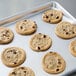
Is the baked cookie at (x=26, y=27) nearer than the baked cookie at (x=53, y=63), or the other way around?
the baked cookie at (x=53, y=63)

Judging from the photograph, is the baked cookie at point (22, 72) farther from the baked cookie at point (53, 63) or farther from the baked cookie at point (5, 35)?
the baked cookie at point (5, 35)

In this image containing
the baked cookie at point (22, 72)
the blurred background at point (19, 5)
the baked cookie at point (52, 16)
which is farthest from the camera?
the blurred background at point (19, 5)

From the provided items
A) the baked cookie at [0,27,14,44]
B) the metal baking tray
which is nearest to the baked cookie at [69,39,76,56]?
the metal baking tray

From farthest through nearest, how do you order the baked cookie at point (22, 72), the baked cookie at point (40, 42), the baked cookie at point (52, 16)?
the baked cookie at point (52, 16), the baked cookie at point (40, 42), the baked cookie at point (22, 72)

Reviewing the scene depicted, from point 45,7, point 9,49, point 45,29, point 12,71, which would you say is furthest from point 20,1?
point 12,71

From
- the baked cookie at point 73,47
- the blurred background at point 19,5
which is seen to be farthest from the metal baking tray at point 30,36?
the blurred background at point 19,5

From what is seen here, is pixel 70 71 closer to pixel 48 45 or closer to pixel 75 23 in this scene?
pixel 48 45
